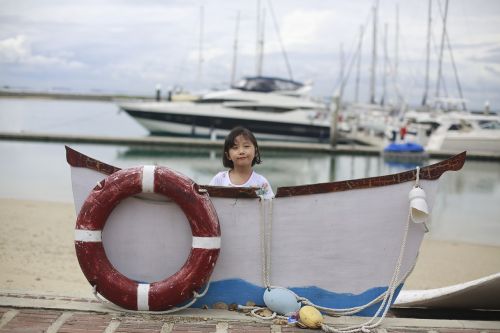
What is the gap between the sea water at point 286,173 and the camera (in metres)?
12.6

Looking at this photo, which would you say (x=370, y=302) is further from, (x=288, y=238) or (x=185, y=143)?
(x=185, y=143)

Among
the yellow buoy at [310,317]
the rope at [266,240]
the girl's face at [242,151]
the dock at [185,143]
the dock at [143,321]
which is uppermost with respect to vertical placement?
the girl's face at [242,151]

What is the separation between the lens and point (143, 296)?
140 inches

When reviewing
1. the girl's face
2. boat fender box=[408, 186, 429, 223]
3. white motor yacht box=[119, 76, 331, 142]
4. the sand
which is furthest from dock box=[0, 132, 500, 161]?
boat fender box=[408, 186, 429, 223]

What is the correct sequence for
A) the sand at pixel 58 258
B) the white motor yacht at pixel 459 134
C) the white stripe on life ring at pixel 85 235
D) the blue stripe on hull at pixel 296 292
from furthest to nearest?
the white motor yacht at pixel 459 134 < the sand at pixel 58 258 < the blue stripe on hull at pixel 296 292 < the white stripe on life ring at pixel 85 235

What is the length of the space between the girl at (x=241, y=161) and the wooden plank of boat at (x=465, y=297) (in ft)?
5.57

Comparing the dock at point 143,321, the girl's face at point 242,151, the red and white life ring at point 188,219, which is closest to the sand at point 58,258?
the dock at point 143,321

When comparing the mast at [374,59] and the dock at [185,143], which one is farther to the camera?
the mast at [374,59]

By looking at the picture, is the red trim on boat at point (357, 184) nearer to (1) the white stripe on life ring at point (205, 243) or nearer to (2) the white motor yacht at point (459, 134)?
(1) the white stripe on life ring at point (205, 243)

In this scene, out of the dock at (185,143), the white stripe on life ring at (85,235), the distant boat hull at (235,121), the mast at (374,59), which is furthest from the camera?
the mast at (374,59)

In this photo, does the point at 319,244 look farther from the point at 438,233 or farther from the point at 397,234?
the point at 438,233

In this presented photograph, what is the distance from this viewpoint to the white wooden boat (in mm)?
3584

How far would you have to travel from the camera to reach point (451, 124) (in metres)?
26.4

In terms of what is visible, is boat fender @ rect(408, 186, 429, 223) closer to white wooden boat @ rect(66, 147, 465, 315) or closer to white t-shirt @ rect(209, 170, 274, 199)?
white wooden boat @ rect(66, 147, 465, 315)
